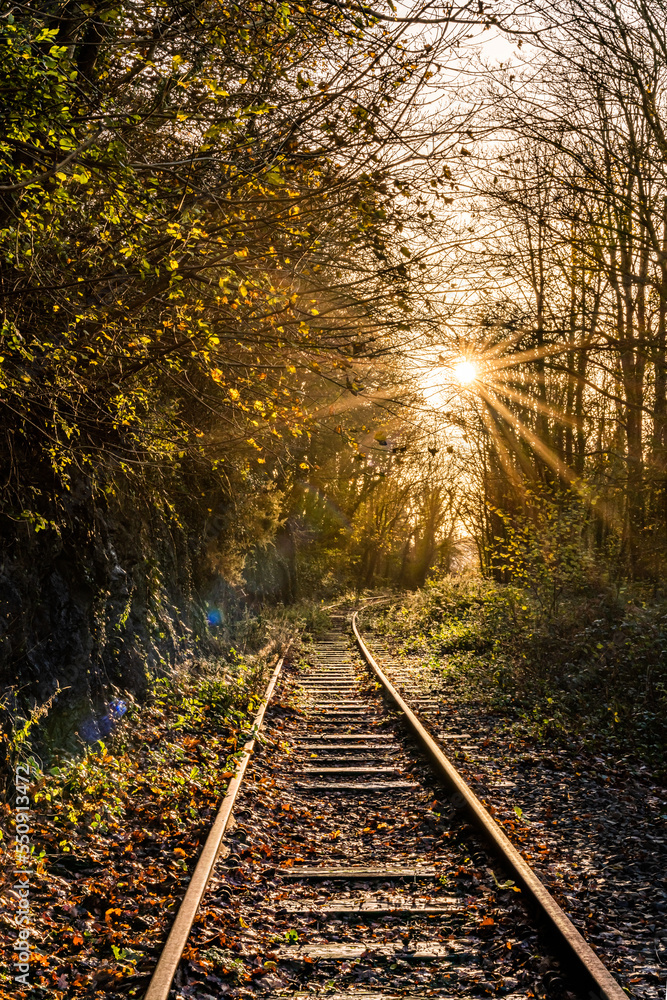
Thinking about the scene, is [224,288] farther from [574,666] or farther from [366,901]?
[574,666]

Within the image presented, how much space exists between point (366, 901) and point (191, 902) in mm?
1178

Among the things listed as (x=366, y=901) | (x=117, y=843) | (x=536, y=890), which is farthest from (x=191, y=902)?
(x=536, y=890)

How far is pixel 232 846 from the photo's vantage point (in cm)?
565

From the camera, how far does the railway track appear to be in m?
3.80

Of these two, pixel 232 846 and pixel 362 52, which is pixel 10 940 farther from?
pixel 362 52

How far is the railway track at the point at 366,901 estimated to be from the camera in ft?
12.5

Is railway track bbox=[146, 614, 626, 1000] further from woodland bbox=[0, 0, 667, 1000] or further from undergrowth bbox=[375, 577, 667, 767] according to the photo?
undergrowth bbox=[375, 577, 667, 767]

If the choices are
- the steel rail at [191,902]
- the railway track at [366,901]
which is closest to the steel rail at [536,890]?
the railway track at [366,901]

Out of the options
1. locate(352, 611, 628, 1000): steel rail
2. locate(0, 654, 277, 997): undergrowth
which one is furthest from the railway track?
locate(0, 654, 277, 997): undergrowth

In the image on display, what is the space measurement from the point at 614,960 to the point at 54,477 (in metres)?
6.15

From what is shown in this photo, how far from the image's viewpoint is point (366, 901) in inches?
188

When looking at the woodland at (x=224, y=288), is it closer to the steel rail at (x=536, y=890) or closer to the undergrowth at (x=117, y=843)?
the undergrowth at (x=117, y=843)

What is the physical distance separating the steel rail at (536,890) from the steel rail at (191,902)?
2058 mm

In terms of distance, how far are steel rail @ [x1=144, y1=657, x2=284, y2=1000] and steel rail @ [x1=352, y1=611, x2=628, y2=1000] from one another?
206 cm
